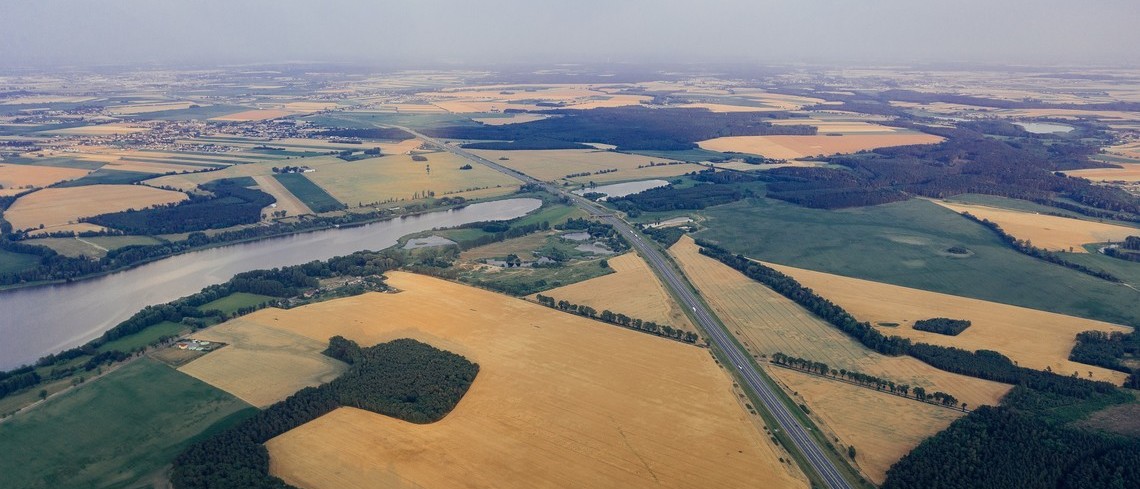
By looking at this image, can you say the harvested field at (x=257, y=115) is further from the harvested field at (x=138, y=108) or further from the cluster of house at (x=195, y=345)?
the cluster of house at (x=195, y=345)

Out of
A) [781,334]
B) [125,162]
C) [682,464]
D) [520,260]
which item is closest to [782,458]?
[682,464]

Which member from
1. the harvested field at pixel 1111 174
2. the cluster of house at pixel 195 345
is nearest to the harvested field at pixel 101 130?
the cluster of house at pixel 195 345

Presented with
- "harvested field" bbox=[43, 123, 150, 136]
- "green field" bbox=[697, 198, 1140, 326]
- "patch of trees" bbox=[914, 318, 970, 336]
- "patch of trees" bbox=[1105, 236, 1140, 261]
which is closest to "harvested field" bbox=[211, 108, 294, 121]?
"harvested field" bbox=[43, 123, 150, 136]

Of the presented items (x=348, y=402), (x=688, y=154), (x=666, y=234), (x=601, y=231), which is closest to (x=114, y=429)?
(x=348, y=402)

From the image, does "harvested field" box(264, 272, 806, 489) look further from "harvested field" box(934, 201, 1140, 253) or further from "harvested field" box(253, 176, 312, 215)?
"harvested field" box(934, 201, 1140, 253)

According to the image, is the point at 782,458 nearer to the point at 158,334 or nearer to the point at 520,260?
the point at 520,260

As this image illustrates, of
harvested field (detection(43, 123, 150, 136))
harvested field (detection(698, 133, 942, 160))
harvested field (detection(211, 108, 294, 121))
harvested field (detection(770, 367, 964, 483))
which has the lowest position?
harvested field (detection(770, 367, 964, 483))
